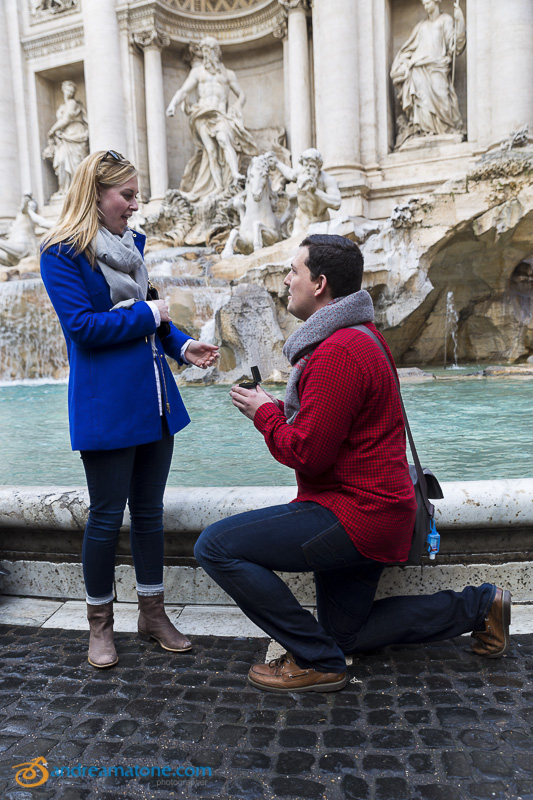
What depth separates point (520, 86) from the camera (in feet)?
41.1

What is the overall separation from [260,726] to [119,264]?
140cm

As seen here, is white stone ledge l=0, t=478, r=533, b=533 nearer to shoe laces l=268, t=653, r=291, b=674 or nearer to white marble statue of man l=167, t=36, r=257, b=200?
shoe laces l=268, t=653, r=291, b=674

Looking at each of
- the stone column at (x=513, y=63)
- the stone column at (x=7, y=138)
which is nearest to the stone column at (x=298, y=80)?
the stone column at (x=513, y=63)

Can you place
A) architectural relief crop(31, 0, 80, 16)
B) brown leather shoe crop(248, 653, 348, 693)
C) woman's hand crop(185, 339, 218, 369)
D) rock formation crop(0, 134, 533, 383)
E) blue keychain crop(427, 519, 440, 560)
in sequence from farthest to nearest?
architectural relief crop(31, 0, 80, 16)
rock formation crop(0, 134, 533, 383)
woman's hand crop(185, 339, 218, 369)
blue keychain crop(427, 519, 440, 560)
brown leather shoe crop(248, 653, 348, 693)

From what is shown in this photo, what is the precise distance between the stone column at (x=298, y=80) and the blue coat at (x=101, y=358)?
14.1m

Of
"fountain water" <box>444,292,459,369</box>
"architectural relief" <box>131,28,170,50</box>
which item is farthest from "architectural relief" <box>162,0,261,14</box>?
"fountain water" <box>444,292,459,369</box>

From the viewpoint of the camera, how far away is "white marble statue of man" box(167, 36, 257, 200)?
15.6m

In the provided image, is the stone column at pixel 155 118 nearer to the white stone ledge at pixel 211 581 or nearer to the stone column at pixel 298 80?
the stone column at pixel 298 80

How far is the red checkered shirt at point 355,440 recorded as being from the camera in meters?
1.79

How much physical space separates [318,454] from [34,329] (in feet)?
30.4

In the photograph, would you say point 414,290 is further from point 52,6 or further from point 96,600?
point 52,6

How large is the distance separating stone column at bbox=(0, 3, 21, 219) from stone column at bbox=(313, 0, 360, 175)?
8.50 metres

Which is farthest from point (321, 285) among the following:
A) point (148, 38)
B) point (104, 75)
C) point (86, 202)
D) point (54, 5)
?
point (54, 5)

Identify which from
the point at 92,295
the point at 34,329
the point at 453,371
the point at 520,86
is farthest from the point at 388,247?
the point at 92,295
